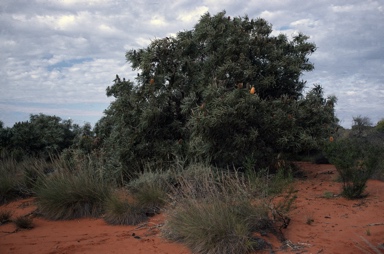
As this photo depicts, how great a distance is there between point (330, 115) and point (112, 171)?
20.7 ft

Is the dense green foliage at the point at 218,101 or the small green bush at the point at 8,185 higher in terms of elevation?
the dense green foliage at the point at 218,101

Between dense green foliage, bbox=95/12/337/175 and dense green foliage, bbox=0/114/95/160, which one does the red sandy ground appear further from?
dense green foliage, bbox=0/114/95/160

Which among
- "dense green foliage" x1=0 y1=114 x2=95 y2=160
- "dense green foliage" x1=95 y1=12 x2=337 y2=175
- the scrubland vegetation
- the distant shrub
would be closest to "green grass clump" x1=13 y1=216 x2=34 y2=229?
the scrubland vegetation

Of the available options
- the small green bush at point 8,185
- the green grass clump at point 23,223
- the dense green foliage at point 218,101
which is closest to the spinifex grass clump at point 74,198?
the green grass clump at point 23,223

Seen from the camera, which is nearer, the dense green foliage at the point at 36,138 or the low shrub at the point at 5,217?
the low shrub at the point at 5,217

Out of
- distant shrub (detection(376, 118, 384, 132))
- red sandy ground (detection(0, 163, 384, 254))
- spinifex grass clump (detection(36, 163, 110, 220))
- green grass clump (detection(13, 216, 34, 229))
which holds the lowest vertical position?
red sandy ground (detection(0, 163, 384, 254))

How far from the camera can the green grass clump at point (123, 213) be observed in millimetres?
7824

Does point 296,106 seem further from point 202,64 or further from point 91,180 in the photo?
point 91,180

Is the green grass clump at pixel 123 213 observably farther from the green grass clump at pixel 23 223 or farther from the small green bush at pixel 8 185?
the small green bush at pixel 8 185

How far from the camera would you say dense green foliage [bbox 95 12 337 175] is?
982 centimetres

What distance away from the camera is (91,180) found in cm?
890

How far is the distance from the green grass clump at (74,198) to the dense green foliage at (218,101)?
1.97 m

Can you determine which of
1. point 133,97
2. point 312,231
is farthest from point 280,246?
point 133,97

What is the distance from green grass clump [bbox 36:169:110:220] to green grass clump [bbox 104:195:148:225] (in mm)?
546
